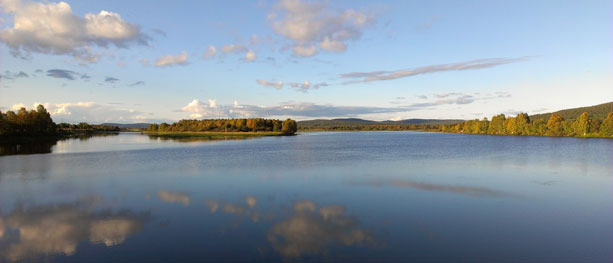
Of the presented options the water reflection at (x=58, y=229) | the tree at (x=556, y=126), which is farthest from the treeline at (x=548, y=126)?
the water reflection at (x=58, y=229)

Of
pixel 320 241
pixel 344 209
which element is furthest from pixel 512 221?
pixel 320 241

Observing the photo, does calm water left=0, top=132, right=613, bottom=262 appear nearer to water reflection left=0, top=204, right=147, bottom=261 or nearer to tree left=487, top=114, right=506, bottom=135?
water reflection left=0, top=204, right=147, bottom=261

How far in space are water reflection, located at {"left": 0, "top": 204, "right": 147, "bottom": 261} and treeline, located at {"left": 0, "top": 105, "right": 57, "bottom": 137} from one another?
78.3 metres

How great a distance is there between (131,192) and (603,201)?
86.3 feet

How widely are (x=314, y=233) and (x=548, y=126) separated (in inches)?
5670

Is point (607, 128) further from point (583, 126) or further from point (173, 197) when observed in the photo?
point (173, 197)

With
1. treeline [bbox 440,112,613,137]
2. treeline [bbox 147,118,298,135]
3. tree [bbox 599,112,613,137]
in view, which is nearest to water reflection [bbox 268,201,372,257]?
tree [bbox 599,112,613,137]

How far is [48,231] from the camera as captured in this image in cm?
1191

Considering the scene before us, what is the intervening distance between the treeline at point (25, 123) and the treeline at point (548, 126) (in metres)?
166

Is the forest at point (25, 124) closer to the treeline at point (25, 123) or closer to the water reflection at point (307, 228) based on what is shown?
the treeline at point (25, 123)

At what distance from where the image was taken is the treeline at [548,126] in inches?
4188

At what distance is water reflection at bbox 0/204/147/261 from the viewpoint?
10250 mm

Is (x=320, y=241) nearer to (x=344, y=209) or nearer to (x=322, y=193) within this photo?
(x=344, y=209)

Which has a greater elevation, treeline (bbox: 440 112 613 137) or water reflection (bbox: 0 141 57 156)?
treeline (bbox: 440 112 613 137)
